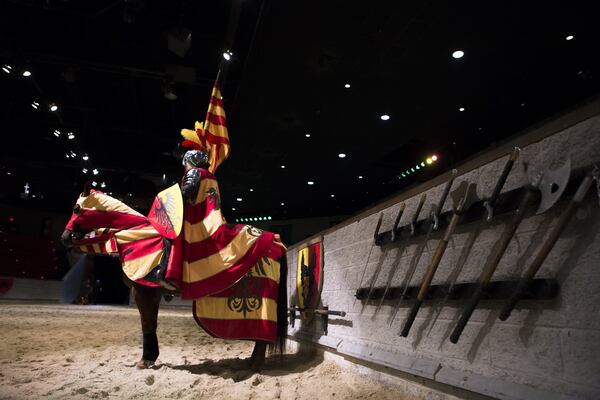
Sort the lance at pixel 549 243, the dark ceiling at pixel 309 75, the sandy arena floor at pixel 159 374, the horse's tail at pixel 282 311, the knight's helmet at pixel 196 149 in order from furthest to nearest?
the dark ceiling at pixel 309 75 → the knight's helmet at pixel 196 149 → the horse's tail at pixel 282 311 → the sandy arena floor at pixel 159 374 → the lance at pixel 549 243

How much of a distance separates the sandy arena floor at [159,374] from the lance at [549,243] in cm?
80

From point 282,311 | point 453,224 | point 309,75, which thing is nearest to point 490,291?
point 453,224

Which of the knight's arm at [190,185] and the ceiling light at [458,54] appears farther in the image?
the ceiling light at [458,54]

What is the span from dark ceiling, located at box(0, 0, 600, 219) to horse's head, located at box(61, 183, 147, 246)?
9.11 feet

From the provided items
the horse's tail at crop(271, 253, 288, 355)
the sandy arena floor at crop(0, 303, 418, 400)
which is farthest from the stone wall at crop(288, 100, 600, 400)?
the horse's tail at crop(271, 253, 288, 355)

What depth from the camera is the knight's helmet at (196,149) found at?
2770mm

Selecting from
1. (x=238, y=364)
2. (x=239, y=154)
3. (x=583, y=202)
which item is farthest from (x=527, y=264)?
(x=239, y=154)

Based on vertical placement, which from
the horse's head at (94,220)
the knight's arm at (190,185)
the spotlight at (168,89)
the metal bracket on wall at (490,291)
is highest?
the spotlight at (168,89)

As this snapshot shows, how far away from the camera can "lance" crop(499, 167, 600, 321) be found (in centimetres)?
99

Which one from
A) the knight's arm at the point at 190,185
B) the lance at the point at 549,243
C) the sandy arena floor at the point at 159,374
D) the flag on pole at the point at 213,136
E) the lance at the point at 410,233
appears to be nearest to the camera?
the lance at the point at 549,243

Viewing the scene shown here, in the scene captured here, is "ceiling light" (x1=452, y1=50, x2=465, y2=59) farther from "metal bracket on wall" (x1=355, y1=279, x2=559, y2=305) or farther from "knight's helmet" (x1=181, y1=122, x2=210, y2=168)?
"metal bracket on wall" (x1=355, y1=279, x2=559, y2=305)

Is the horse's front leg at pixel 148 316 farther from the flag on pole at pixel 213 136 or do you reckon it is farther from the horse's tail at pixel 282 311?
the flag on pole at pixel 213 136

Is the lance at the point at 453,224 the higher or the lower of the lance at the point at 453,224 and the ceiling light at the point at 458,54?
the lower

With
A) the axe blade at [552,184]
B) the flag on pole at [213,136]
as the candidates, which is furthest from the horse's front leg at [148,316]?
the axe blade at [552,184]
